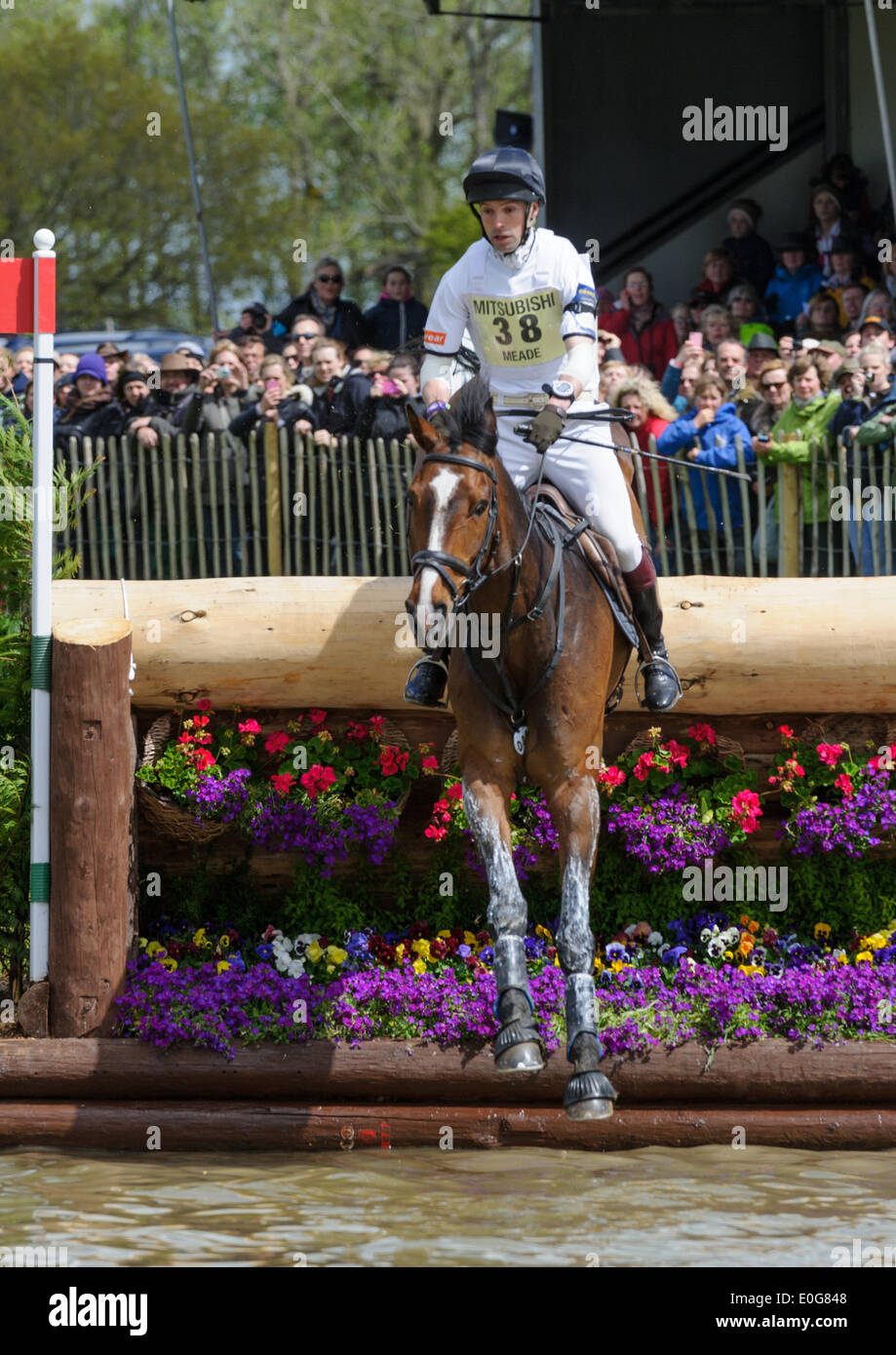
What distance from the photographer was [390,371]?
38.8ft

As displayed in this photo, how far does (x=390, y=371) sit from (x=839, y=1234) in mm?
7493

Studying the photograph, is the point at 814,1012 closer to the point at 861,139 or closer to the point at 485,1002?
the point at 485,1002

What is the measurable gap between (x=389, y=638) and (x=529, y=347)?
4.80 feet

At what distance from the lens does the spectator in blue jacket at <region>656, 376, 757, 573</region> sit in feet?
34.1

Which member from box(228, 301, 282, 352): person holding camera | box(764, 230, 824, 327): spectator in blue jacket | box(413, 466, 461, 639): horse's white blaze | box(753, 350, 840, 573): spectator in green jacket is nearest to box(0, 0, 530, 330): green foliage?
box(228, 301, 282, 352): person holding camera

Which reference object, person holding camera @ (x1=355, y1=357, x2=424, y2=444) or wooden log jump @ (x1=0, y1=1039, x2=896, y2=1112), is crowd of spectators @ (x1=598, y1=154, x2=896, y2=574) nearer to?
person holding camera @ (x1=355, y1=357, x2=424, y2=444)

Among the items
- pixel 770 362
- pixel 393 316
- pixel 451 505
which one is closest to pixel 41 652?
pixel 451 505

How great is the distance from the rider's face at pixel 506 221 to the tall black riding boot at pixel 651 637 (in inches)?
53.2

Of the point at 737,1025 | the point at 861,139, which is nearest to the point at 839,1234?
the point at 737,1025

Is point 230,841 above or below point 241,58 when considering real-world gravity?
below

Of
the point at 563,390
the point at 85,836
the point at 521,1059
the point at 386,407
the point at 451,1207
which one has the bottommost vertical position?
the point at 451,1207

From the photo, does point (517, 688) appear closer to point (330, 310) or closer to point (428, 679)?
point (428, 679)

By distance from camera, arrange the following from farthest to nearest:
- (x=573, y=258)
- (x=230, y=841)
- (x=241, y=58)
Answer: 1. (x=241, y=58)
2. (x=230, y=841)
3. (x=573, y=258)

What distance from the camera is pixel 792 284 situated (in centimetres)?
1371
